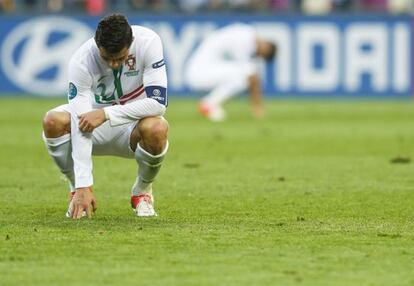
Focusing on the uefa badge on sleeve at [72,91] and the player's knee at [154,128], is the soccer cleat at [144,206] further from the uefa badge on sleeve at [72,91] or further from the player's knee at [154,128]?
the uefa badge on sleeve at [72,91]

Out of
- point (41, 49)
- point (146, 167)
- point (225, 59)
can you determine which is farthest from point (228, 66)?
point (146, 167)

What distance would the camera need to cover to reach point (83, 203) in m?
8.05

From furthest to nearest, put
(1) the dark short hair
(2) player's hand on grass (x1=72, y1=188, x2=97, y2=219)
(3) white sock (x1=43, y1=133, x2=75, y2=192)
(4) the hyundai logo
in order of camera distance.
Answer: (4) the hyundai logo, (3) white sock (x1=43, y1=133, x2=75, y2=192), (2) player's hand on grass (x1=72, y1=188, x2=97, y2=219), (1) the dark short hair

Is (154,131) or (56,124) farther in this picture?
(56,124)

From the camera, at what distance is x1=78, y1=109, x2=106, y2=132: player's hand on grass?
790 cm

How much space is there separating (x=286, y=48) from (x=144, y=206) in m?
15.9

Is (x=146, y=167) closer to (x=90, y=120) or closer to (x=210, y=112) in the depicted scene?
(x=90, y=120)

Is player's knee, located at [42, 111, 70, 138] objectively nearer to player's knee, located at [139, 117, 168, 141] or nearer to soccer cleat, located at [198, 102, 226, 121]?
player's knee, located at [139, 117, 168, 141]

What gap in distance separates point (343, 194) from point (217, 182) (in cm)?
155

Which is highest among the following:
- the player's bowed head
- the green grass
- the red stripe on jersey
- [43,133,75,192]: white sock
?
the player's bowed head

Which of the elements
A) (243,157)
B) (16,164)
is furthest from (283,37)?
(16,164)

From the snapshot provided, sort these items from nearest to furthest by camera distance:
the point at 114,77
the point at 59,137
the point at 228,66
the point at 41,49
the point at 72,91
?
1. the point at 72,91
2. the point at 114,77
3. the point at 59,137
4. the point at 228,66
5. the point at 41,49

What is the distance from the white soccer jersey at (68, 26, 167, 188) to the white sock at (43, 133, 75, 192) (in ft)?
0.95

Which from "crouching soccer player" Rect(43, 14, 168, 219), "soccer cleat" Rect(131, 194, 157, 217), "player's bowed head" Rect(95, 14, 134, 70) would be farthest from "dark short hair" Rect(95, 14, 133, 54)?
"soccer cleat" Rect(131, 194, 157, 217)
